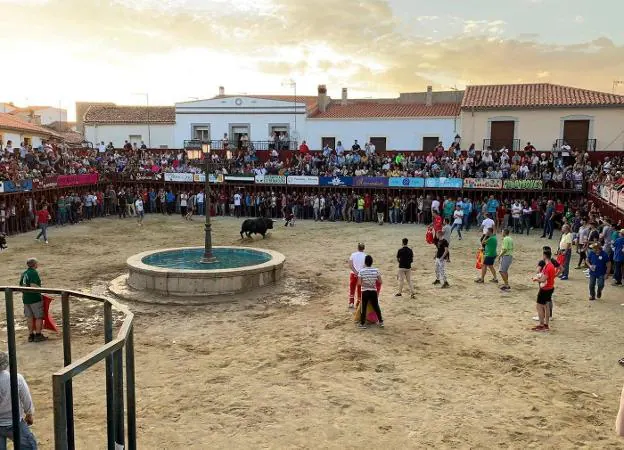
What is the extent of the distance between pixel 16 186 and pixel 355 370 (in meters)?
21.4

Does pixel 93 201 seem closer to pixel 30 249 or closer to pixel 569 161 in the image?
pixel 30 249

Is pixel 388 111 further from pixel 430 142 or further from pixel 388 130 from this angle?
pixel 430 142

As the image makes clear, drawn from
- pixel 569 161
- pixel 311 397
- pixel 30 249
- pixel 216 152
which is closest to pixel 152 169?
pixel 216 152

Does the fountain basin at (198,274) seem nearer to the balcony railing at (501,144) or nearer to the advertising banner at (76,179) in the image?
the advertising banner at (76,179)

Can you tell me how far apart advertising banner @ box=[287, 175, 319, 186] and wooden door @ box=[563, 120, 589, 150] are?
51.2 feet

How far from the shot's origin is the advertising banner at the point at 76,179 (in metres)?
28.5

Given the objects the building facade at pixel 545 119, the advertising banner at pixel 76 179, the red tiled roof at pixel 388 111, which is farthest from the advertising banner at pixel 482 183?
the advertising banner at pixel 76 179

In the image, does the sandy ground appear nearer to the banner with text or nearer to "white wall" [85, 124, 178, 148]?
the banner with text

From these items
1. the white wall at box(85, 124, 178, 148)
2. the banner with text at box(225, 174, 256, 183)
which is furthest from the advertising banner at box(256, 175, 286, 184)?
the white wall at box(85, 124, 178, 148)

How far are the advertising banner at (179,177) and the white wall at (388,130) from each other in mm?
10098

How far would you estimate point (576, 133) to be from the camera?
1319 inches

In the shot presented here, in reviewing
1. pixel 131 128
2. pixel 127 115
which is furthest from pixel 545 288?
pixel 127 115

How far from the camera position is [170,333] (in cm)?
1120

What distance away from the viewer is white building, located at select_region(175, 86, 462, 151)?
37500mm
